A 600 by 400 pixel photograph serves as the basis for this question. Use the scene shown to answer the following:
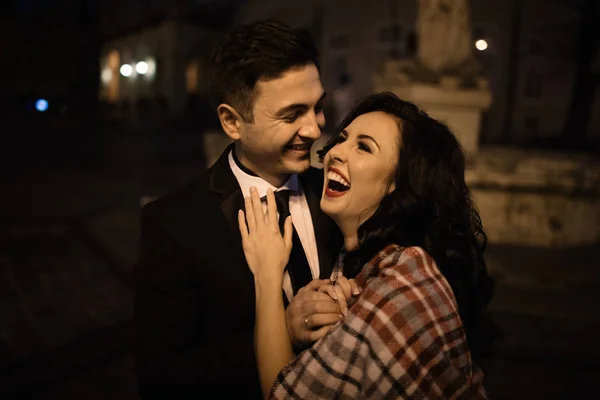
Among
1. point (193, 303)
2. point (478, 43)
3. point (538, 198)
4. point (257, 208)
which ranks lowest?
point (538, 198)

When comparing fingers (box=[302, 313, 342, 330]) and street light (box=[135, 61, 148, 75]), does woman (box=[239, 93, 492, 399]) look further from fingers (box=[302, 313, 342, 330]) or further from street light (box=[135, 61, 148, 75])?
street light (box=[135, 61, 148, 75])

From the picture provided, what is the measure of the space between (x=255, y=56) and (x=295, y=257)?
31.0 inches

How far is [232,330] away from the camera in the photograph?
1762mm

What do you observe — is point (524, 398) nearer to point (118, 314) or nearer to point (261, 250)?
point (261, 250)

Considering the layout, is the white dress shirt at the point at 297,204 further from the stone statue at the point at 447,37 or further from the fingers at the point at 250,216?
the stone statue at the point at 447,37

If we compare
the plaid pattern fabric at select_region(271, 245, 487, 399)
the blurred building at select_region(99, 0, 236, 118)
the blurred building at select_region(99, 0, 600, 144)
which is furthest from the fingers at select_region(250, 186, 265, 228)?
the blurred building at select_region(99, 0, 236, 118)

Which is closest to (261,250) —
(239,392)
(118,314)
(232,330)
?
(232,330)

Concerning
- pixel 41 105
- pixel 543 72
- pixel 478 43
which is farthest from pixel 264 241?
pixel 41 105

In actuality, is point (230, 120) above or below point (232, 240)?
above

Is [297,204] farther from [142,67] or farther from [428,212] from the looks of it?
[142,67]

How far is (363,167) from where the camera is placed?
1.68 meters

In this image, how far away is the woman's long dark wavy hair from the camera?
5.47 ft

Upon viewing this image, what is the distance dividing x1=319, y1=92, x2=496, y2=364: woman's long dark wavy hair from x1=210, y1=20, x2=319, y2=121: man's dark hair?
0.42 metres

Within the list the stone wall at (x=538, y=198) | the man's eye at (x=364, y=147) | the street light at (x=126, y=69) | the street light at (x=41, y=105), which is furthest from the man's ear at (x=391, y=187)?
the street light at (x=126, y=69)
